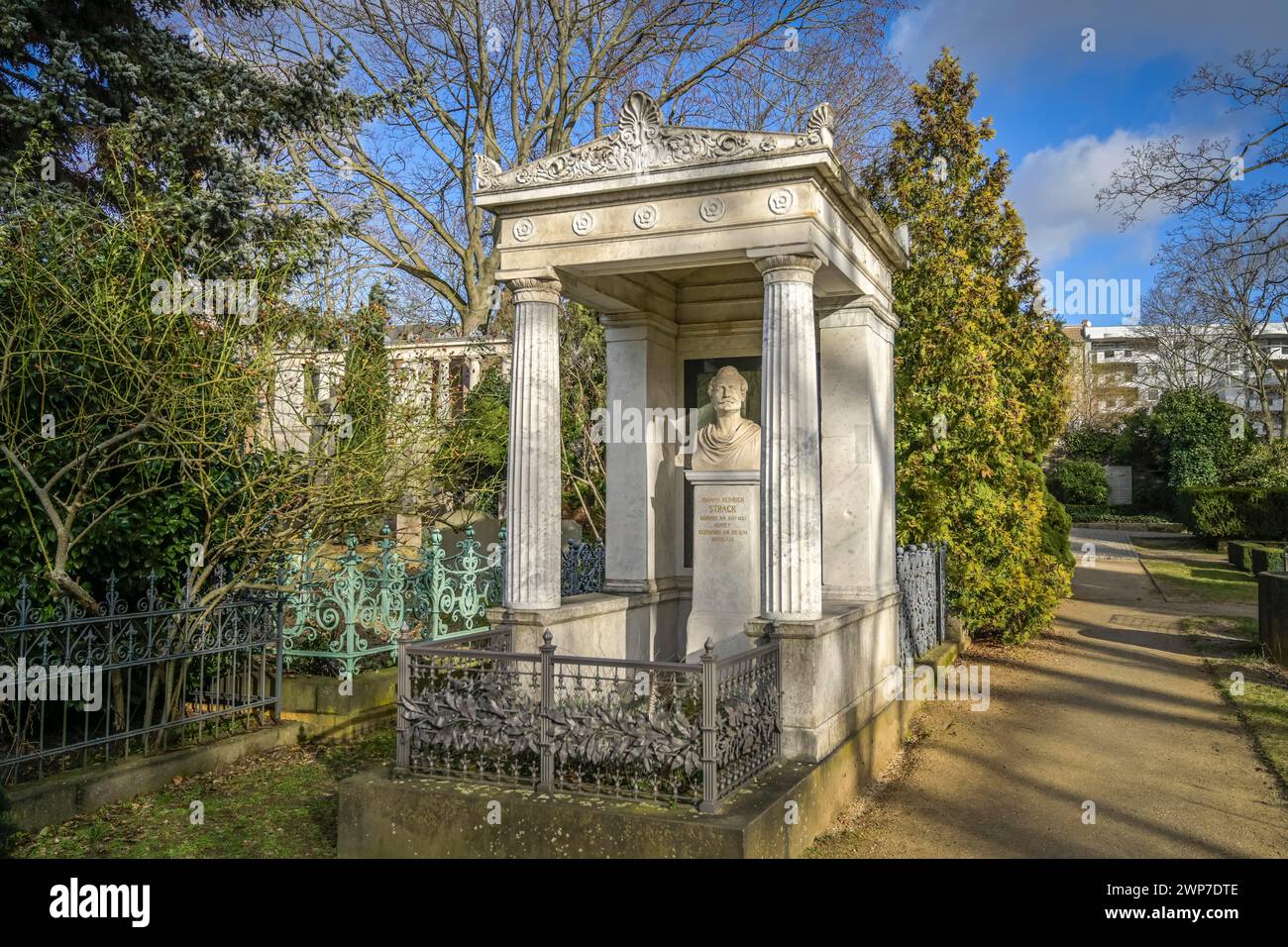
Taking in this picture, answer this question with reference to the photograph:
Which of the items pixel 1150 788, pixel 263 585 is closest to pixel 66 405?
pixel 263 585

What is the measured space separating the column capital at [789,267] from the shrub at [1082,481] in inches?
1582

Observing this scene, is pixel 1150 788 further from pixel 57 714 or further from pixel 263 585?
pixel 57 714

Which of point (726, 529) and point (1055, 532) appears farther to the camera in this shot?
point (1055, 532)

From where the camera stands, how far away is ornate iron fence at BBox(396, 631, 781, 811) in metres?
5.24

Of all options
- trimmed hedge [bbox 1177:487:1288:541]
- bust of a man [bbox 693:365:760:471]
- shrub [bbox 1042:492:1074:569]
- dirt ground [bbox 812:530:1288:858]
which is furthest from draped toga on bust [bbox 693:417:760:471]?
trimmed hedge [bbox 1177:487:1288:541]

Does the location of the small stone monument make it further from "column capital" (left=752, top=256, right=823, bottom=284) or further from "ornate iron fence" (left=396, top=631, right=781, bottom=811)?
"ornate iron fence" (left=396, top=631, right=781, bottom=811)

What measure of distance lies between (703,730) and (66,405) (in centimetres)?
554

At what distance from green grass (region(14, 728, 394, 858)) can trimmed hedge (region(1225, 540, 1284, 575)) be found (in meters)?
16.5

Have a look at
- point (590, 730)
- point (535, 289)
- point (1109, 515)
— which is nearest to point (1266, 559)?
point (535, 289)

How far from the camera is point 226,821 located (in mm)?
6336

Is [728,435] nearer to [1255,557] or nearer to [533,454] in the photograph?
[533,454]

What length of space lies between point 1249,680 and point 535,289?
30.5 ft

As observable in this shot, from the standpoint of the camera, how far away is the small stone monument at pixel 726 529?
317 inches

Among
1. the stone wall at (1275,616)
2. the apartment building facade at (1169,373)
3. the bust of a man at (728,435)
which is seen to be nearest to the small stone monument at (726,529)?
the bust of a man at (728,435)
